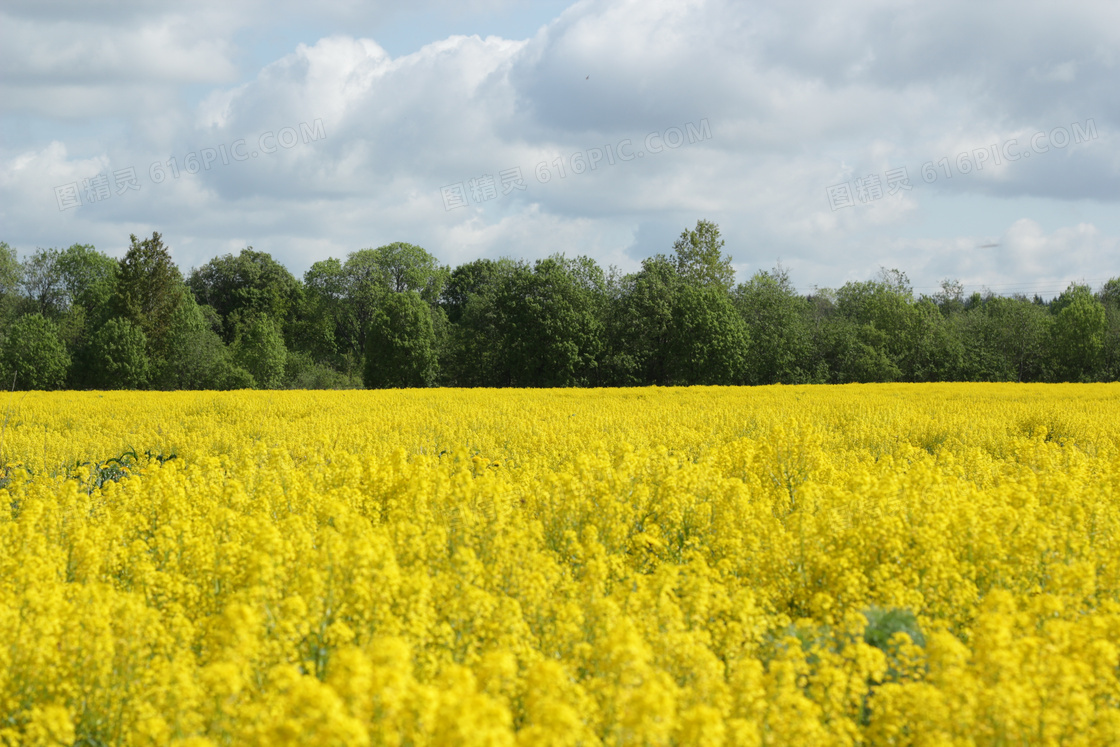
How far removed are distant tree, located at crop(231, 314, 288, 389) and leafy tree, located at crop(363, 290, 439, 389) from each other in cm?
692

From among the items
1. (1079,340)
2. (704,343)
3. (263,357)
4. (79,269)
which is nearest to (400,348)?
(263,357)

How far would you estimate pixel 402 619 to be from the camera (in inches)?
159

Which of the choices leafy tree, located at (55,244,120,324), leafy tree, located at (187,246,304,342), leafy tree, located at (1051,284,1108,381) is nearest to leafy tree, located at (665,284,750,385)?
leafy tree, located at (1051,284,1108,381)

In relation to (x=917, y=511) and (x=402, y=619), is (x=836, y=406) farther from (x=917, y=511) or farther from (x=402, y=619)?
(x=402, y=619)

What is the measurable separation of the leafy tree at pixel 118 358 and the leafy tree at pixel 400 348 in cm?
1432

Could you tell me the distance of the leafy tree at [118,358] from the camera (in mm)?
50250

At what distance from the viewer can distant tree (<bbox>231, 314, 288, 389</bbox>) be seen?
57.3 meters

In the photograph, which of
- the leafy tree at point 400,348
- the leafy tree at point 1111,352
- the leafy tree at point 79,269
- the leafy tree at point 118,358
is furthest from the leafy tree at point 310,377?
the leafy tree at point 1111,352

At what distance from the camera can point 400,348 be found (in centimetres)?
5500

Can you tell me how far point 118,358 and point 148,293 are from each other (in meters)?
5.86

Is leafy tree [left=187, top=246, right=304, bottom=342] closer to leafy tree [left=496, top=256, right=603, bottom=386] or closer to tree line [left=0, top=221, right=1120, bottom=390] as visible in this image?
tree line [left=0, top=221, right=1120, bottom=390]

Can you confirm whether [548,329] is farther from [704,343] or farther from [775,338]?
[775,338]

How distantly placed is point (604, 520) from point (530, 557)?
1532 millimetres

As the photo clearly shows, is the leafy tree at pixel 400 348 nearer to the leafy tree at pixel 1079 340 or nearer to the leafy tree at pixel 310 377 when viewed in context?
the leafy tree at pixel 310 377
